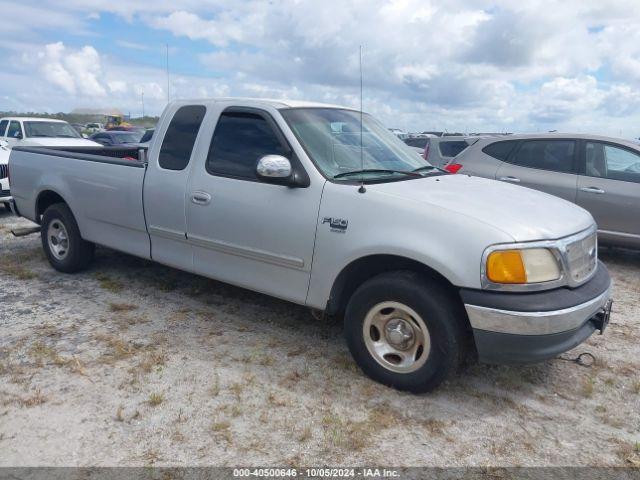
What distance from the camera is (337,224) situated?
369 centimetres

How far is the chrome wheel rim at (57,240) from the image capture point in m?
6.05

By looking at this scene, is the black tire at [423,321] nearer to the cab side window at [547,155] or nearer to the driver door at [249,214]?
the driver door at [249,214]

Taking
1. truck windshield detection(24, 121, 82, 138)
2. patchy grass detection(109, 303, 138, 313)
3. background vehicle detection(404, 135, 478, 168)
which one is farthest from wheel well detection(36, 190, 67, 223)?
truck windshield detection(24, 121, 82, 138)

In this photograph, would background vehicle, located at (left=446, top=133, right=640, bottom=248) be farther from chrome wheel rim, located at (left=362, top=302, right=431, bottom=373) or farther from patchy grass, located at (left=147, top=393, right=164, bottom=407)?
patchy grass, located at (left=147, top=393, right=164, bottom=407)

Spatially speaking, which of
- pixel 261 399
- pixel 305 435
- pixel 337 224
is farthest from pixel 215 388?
pixel 337 224

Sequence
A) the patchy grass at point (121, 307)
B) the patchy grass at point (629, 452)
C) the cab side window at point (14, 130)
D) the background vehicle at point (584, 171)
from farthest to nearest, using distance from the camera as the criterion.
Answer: the cab side window at point (14, 130)
the background vehicle at point (584, 171)
the patchy grass at point (121, 307)
the patchy grass at point (629, 452)

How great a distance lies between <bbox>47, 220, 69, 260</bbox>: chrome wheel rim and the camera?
19.8ft

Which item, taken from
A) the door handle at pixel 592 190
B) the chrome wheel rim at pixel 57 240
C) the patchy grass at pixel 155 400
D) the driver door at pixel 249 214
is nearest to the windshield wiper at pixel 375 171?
the driver door at pixel 249 214

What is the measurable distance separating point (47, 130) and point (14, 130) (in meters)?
0.81

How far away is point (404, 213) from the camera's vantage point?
3449mm

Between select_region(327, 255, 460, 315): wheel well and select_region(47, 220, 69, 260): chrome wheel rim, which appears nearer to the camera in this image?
select_region(327, 255, 460, 315): wheel well

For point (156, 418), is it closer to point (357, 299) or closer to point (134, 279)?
point (357, 299)

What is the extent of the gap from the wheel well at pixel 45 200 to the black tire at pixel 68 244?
12 cm

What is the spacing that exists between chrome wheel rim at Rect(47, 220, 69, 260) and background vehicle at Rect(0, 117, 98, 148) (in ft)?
28.7
